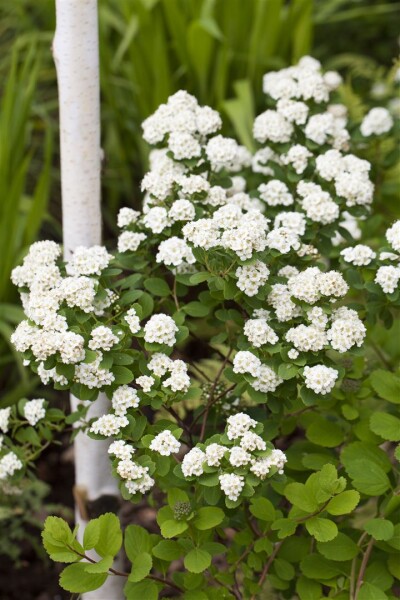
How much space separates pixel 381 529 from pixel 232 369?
39cm

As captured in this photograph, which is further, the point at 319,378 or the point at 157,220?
the point at 157,220

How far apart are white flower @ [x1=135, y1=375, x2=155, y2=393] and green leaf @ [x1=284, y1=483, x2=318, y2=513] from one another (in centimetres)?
31

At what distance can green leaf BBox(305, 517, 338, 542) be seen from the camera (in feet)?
4.53

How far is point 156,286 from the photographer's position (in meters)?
1.64

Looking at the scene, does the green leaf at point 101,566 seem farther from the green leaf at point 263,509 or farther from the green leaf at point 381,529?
the green leaf at point 381,529

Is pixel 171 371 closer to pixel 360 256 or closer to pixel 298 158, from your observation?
pixel 360 256

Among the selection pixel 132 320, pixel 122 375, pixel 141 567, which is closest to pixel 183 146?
pixel 132 320

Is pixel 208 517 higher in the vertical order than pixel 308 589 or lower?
higher

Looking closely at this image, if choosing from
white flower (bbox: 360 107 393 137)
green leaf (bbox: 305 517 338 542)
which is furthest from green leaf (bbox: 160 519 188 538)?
white flower (bbox: 360 107 393 137)

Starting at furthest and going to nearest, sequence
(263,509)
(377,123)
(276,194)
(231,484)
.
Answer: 1. (377,123)
2. (276,194)
3. (263,509)
4. (231,484)

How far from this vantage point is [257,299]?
152cm

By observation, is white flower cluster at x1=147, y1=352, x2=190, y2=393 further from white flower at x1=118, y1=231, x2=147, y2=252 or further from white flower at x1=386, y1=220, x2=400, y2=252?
white flower at x1=386, y1=220, x2=400, y2=252

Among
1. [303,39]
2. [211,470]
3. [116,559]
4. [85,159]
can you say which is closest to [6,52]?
[303,39]

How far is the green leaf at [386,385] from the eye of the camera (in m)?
1.60
